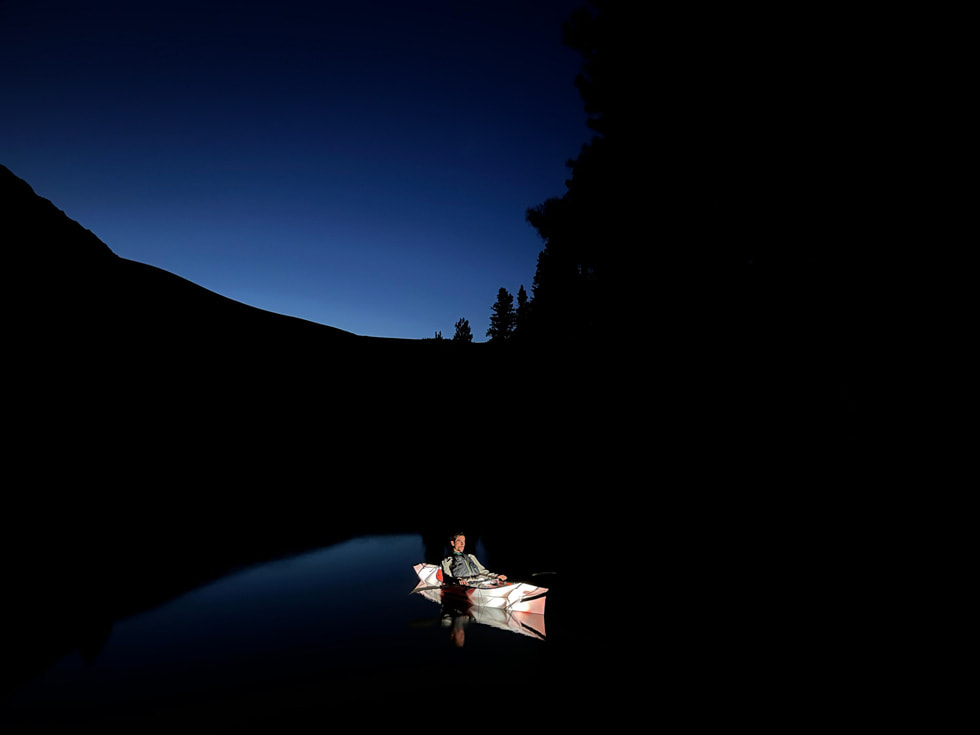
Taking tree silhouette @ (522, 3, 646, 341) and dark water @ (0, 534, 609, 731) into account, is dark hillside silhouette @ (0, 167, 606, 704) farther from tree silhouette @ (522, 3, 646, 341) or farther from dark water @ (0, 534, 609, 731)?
tree silhouette @ (522, 3, 646, 341)

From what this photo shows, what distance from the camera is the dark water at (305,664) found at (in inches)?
344

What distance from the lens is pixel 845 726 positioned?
7.55 m

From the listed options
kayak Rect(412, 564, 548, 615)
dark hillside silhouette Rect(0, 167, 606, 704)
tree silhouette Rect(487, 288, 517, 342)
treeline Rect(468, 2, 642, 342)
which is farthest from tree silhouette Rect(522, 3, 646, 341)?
tree silhouette Rect(487, 288, 517, 342)

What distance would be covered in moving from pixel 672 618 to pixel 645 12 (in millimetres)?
20293

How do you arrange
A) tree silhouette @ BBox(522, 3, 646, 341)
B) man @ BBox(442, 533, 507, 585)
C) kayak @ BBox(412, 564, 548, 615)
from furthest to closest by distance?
tree silhouette @ BBox(522, 3, 646, 341), man @ BBox(442, 533, 507, 585), kayak @ BBox(412, 564, 548, 615)

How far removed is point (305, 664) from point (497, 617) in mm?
5207

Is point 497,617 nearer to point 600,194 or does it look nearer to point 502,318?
point 600,194

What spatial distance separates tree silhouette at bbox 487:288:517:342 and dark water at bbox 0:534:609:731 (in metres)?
58.8

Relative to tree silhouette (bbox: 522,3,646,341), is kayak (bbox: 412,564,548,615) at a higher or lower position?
lower

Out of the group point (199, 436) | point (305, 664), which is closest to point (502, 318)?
point (199, 436)

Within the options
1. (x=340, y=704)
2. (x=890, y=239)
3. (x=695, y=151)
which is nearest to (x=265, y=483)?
(x=340, y=704)

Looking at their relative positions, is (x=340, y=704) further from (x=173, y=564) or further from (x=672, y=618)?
(x=173, y=564)

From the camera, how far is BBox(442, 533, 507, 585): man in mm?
13626

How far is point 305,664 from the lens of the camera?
1078 centimetres
